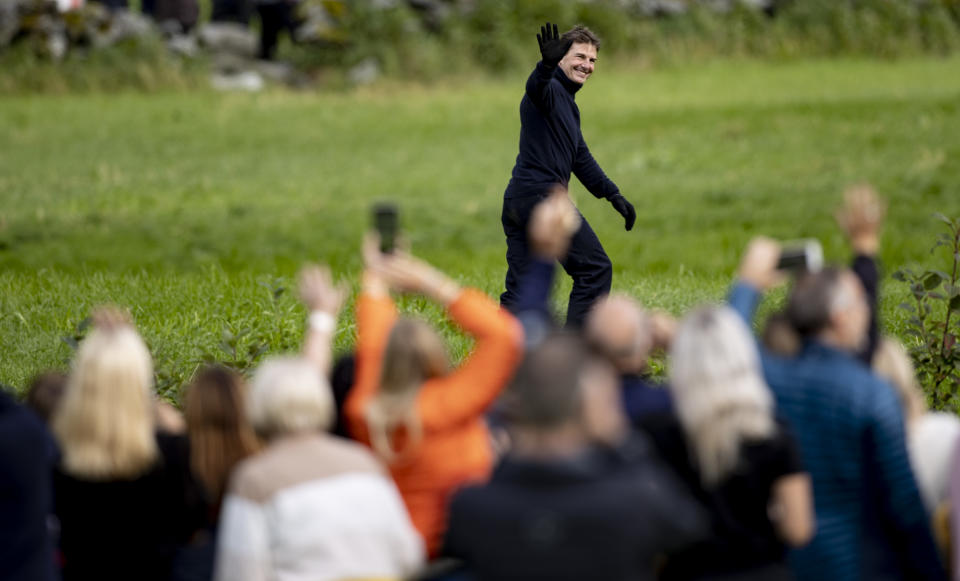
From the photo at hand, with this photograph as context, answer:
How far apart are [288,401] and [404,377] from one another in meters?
0.49

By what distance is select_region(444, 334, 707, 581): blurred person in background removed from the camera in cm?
415

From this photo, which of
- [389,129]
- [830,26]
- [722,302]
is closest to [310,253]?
[722,302]

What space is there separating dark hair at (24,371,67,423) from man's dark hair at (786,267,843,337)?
280 cm

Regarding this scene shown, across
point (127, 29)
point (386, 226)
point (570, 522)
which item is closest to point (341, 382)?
point (386, 226)

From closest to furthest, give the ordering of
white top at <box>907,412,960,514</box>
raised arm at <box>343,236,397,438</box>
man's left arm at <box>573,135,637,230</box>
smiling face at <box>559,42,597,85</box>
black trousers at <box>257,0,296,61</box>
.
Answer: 1. raised arm at <box>343,236,397,438</box>
2. white top at <box>907,412,960,514</box>
3. smiling face at <box>559,42,597,85</box>
4. man's left arm at <box>573,135,637,230</box>
5. black trousers at <box>257,0,296,61</box>

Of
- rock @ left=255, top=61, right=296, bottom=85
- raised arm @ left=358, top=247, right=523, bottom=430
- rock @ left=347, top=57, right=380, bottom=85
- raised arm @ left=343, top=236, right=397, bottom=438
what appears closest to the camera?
raised arm @ left=358, top=247, right=523, bottom=430

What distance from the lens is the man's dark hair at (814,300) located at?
202 inches

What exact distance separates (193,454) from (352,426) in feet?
2.01

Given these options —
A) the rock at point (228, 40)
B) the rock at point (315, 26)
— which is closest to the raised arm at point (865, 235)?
the rock at point (315, 26)

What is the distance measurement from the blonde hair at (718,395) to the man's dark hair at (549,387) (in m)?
0.68

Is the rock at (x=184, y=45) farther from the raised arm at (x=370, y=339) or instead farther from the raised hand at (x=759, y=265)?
the raised hand at (x=759, y=265)

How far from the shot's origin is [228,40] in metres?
29.6

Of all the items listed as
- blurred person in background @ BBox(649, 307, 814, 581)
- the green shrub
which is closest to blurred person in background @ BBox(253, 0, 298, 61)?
the green shrub

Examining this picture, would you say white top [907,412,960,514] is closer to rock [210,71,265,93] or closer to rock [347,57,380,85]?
rock [210,71,265,93]
